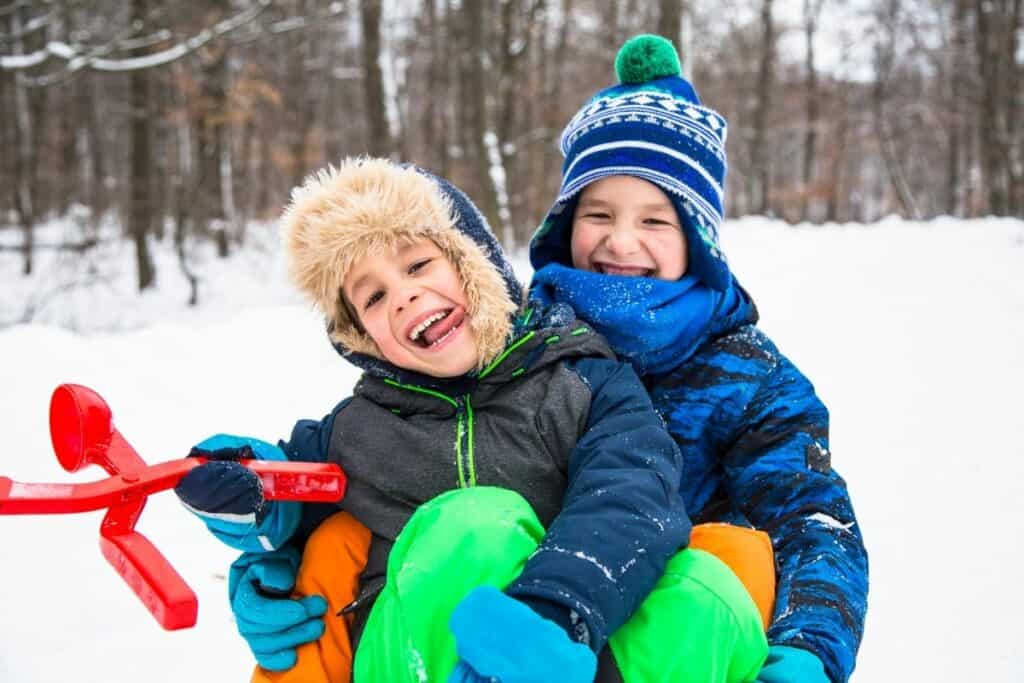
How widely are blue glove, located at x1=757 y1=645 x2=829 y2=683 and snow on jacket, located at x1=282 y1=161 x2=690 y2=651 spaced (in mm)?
257

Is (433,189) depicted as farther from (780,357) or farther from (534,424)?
(780,357)

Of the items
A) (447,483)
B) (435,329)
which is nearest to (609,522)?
(447,483)

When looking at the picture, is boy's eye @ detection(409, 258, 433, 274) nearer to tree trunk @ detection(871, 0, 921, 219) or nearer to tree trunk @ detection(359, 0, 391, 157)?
tree trunk @ detection(359, 0, 391, 157)

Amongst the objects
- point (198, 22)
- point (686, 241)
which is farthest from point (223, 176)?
point (686, 241)

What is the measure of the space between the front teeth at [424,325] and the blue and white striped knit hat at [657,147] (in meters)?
0.55

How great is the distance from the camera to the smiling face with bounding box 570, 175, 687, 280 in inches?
69.2

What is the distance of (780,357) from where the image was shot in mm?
1702

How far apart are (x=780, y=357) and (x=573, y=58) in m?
19.1

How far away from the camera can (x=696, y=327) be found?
5.51ft

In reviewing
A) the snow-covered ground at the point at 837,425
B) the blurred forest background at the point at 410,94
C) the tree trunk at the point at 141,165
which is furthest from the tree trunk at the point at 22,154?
the snow-covered ground at the point at 837,425

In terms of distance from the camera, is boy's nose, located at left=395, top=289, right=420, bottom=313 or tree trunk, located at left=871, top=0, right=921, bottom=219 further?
tree trunk, located at left=871, top=0, right=921, bottom=219

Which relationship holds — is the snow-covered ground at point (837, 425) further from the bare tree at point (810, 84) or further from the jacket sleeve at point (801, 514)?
the bare tree at point (810, 84)

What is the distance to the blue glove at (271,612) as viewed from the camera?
4.65ft

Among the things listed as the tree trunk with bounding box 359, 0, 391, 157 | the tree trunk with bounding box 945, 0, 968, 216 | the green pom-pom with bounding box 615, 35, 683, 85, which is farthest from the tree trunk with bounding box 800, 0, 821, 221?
the green pom-pom with bounding box 615, 35, 683, 85
